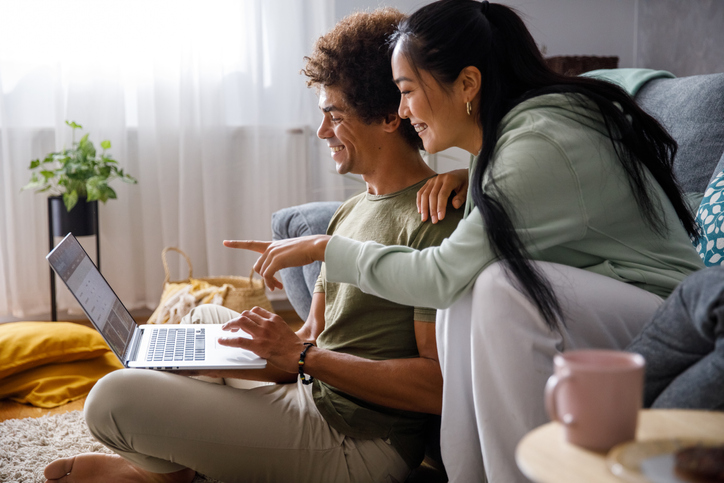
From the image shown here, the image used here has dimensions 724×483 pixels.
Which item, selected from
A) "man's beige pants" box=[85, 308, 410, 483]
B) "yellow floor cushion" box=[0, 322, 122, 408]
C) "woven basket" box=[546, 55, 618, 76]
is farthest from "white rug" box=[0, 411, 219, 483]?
"woven basket" box=[546, 55, 618, 76]

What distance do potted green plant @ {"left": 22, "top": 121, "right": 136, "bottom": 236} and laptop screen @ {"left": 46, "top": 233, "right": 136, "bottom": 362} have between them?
4.03 ft

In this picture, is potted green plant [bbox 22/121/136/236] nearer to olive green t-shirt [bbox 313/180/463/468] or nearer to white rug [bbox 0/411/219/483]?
white rug [bbox 0/411/219/483]

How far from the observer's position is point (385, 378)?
1171 millimetres

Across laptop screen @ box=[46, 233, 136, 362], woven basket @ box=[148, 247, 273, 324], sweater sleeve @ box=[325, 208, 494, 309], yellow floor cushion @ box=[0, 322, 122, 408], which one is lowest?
yellow floor cushion @ box=[0, 322, 122, 408]

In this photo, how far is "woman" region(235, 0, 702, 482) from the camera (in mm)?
919

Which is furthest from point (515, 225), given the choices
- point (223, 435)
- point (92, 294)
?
point (92, 294)

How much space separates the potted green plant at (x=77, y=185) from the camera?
2.59m

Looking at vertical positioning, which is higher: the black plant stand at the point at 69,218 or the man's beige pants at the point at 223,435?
the black plant stand at the point at 69,218

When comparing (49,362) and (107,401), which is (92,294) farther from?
(49,362)

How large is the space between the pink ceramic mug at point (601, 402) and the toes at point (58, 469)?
3.67 ft

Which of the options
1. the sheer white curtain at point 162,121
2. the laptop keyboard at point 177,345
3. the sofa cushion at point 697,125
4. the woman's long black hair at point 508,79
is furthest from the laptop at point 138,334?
the sheer white curtain at point 162,121

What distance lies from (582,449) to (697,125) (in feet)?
4.19

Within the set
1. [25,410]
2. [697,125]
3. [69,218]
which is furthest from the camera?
[69,218]

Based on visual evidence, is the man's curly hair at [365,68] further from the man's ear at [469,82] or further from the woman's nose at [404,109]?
the man's ear at [469,82]
